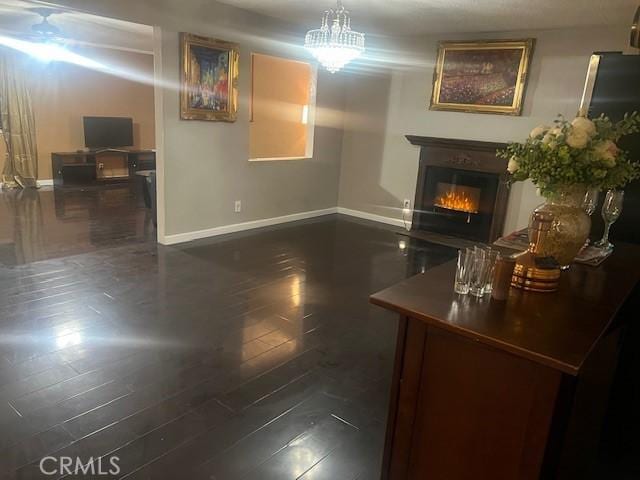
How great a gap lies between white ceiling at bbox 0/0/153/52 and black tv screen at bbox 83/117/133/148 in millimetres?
1235

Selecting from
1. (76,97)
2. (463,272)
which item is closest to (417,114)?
(463,272)

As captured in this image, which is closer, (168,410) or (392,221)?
(168,410)

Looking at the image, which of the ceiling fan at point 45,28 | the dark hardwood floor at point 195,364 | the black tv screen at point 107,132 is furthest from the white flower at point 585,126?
the black tv screen at point 107,132

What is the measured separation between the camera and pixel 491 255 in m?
1.51

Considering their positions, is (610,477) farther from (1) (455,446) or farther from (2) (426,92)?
(2) (426,92)

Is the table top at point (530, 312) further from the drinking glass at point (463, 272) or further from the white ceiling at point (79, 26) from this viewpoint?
the white ceiling at point (79, 26)

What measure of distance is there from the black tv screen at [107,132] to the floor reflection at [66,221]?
3.36 feet

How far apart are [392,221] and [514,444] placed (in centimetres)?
498

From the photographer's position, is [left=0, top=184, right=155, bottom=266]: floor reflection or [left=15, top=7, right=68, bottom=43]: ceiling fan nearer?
[left=0, top=184, right=155, bottom=266]: floor reflection

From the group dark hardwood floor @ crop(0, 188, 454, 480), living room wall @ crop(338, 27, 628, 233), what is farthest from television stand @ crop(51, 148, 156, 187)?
living room wall @ crop(338, 27, 628, 233)

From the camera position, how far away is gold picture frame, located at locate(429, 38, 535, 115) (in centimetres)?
494

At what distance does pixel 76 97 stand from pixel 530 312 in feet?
27.5

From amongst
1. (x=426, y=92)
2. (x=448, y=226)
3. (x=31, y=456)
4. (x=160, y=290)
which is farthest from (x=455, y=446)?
(x=426, y=92)

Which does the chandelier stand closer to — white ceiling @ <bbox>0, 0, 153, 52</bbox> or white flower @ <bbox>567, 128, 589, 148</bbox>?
white flower @ <bbox>567, 128, 589, 148</bbox>
